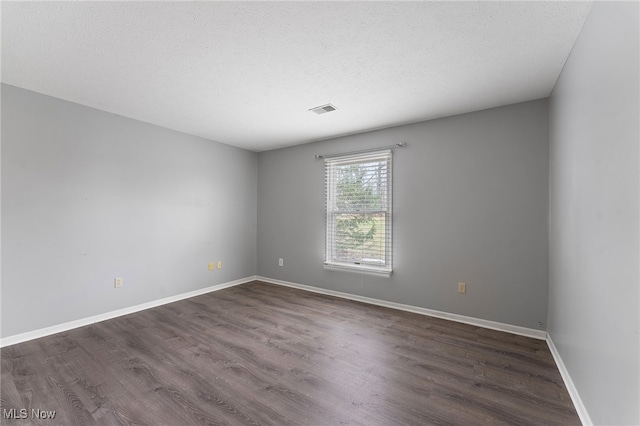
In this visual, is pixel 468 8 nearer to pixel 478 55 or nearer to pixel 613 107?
pixel 478 55

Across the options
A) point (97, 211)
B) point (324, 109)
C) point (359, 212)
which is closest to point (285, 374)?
point (359, 212)

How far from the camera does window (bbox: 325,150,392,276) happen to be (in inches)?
149

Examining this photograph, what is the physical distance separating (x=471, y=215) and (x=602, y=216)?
5.63 ft

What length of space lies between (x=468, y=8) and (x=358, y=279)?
3.23 m

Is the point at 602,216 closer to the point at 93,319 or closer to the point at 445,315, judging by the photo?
the point at 445,315

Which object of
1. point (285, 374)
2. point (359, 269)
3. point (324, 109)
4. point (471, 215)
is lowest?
point (285, 374)

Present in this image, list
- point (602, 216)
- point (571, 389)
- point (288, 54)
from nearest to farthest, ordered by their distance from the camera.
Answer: point (602, 216), point (571, 389), point (288, 54)

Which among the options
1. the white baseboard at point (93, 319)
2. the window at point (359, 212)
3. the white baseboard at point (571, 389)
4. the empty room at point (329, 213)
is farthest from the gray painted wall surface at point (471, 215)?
the white baseboard at point (93, 319)

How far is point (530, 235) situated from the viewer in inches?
111

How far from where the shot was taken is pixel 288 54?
210 cm

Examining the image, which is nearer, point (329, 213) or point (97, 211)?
point (97, 211)

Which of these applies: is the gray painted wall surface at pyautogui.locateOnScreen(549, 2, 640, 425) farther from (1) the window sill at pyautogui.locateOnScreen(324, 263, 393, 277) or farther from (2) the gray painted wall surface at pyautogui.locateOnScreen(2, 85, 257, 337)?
(2) the gray painted wall surface at pyautogui.locateOnScreen(2, 85, 257, 337)

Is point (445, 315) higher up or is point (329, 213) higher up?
point (329, 213)

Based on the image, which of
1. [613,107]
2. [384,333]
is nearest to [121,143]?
[384,333]
